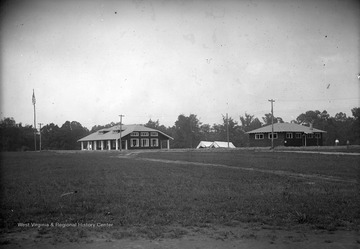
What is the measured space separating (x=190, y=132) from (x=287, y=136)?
41.6 m

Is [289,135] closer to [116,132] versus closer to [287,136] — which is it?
[287,136]

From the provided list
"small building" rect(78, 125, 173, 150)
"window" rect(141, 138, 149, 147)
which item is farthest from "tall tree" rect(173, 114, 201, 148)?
"window" rect(141, 138, 149, 147)

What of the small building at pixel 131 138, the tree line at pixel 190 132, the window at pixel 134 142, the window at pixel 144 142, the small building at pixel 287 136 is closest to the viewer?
the small building at pixel 287 136

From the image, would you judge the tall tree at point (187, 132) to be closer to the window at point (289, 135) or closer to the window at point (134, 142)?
the window at point (134, 142)

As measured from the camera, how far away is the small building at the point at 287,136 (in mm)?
58344

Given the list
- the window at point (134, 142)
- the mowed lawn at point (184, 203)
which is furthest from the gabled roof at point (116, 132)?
the mowed lawn at point (184, 203)

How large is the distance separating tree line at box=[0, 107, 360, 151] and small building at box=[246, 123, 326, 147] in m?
15.7

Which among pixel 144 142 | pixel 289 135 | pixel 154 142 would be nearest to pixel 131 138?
pixel 144 142

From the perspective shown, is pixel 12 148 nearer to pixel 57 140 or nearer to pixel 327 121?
pixel 57 140

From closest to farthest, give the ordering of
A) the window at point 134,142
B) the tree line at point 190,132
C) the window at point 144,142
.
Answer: the window at point 134,142
the window at point 144,142
the tree line at point 190,132

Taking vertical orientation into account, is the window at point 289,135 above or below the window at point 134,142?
above

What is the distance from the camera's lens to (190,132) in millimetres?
96625

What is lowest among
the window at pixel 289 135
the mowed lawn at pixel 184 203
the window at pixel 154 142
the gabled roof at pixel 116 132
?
the mowed lawn at pixel 184 203

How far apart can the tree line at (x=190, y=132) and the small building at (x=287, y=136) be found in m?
15.7
